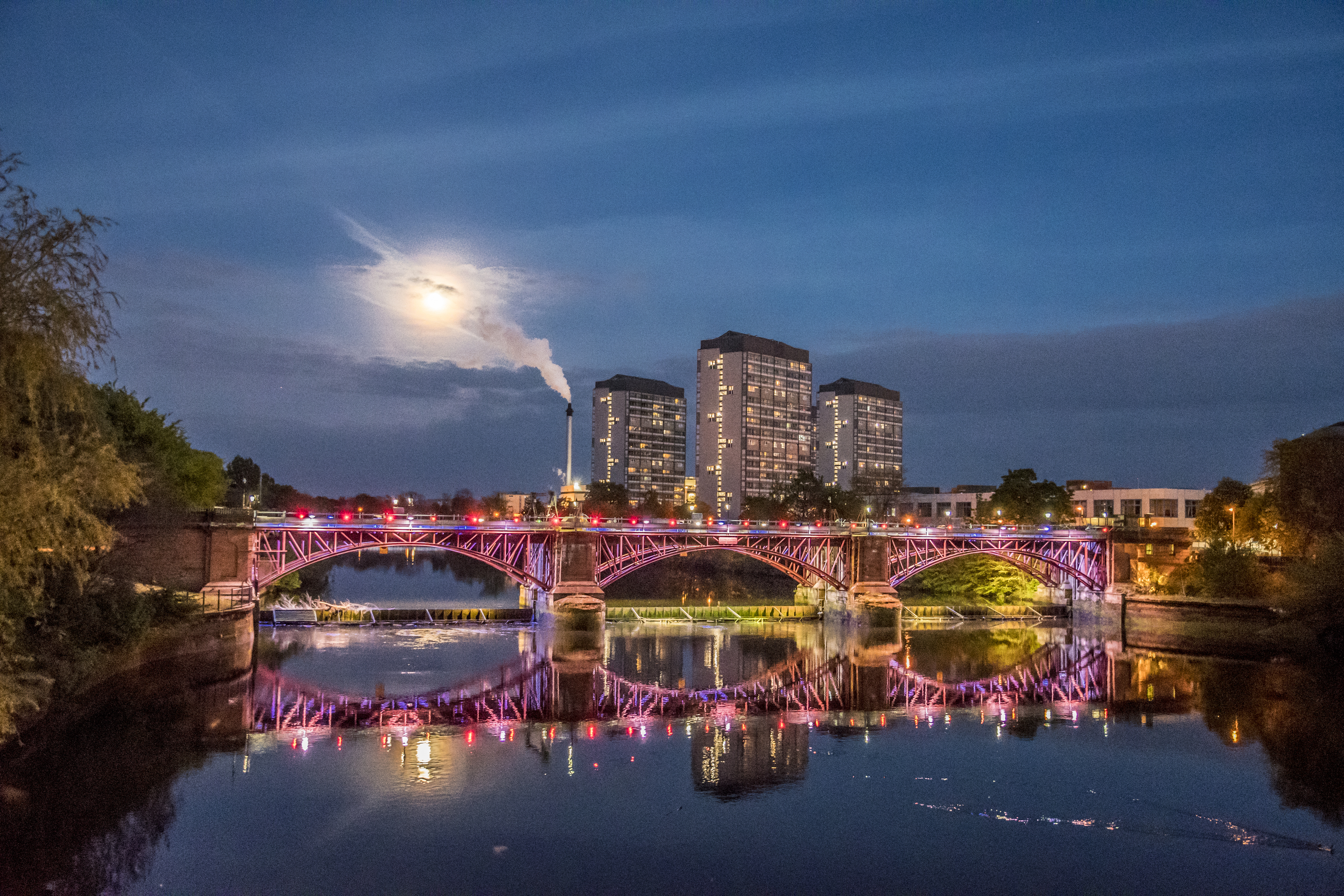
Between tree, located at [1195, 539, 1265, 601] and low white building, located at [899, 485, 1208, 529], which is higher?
low white building, located at [899, 485, 1208, 529]

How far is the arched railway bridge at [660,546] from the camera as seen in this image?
58531 millimetres

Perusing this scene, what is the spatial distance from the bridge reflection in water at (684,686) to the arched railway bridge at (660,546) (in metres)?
5.27

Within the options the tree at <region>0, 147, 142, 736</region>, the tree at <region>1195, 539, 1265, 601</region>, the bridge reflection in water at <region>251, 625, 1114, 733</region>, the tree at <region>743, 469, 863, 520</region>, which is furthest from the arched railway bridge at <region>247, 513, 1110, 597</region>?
the tree at <region>743, 469, 863, 520</region>

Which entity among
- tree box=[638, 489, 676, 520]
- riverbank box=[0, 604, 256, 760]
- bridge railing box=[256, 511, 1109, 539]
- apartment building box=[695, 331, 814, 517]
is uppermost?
apartment building box=[695, 331, 814, 517]

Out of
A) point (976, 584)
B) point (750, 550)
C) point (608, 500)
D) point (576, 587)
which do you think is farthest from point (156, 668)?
point (608, 500)

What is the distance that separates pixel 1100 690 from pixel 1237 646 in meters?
19.5

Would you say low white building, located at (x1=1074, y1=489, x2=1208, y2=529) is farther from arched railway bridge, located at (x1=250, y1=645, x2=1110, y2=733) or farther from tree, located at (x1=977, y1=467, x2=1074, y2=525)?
arched railway bridge, located at (x1=250, y1=645, x2=1110, y2=733)

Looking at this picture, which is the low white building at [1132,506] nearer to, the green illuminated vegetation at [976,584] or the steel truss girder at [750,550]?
the green illuminated vegetation at [976,584]

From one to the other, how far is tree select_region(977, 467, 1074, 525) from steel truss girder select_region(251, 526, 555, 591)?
192ft

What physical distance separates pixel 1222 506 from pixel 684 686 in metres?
54.8

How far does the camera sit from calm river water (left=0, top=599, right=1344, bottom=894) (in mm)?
21703

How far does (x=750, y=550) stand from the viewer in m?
69.6

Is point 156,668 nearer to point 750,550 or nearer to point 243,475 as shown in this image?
point 750,550

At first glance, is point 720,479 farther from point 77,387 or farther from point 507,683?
point 77,387
